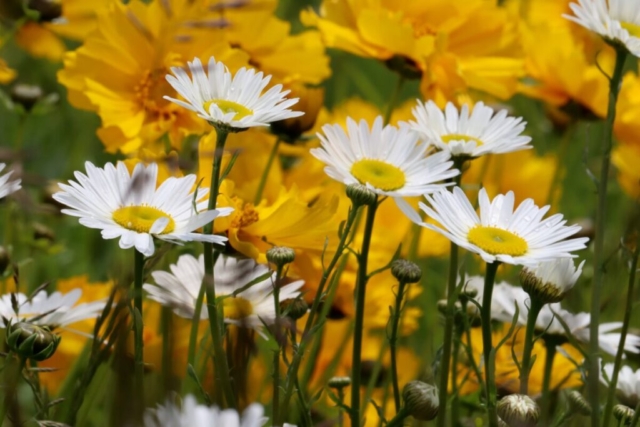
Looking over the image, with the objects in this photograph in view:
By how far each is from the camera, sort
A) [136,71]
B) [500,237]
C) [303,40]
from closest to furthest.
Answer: [500,237], [136,71], [303,40]

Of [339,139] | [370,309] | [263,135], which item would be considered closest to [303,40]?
[263,135]

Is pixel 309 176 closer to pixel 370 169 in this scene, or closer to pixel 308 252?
pixel 308 252

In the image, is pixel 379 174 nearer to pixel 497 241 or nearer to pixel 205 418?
pixel 497 241

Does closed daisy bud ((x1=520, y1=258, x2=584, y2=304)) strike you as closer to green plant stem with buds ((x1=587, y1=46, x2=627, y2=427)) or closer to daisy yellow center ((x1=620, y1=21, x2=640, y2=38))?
green plant stem with buds ((x1=587, y1=46, x2=627, y2=427))

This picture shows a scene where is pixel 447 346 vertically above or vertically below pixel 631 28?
below

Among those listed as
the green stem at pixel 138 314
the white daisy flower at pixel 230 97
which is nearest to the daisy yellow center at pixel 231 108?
the white daisy flower at pixel 230 97

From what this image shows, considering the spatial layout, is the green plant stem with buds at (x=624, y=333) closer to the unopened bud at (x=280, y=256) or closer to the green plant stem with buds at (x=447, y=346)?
the green plant stem with buds at (x=447, y=346)

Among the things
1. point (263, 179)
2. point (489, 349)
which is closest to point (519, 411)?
point (489, 349)
